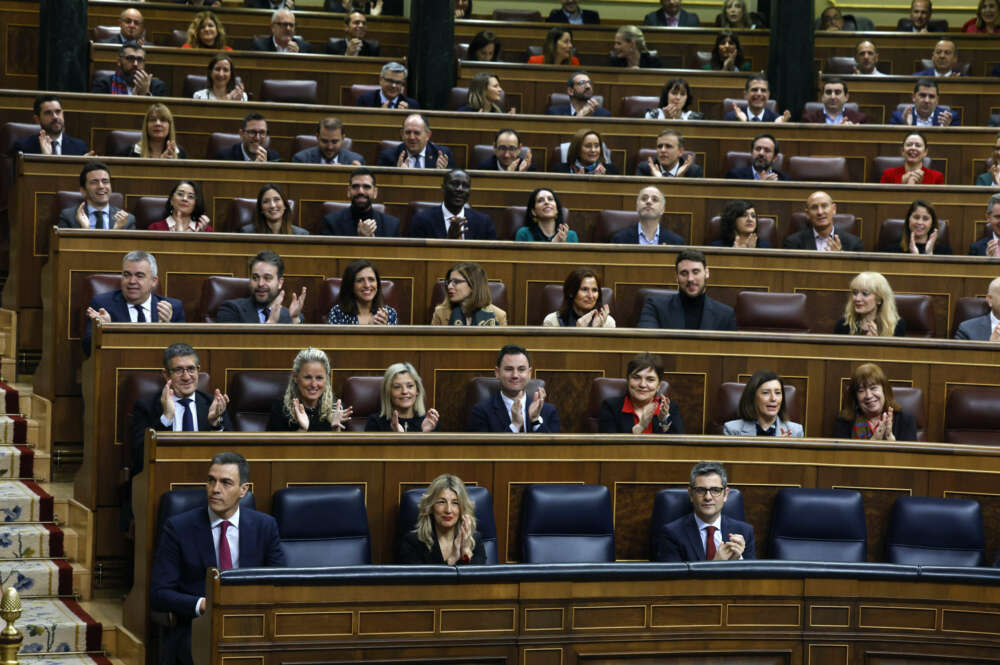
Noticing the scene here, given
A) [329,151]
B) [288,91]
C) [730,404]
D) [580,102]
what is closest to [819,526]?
[730,404]

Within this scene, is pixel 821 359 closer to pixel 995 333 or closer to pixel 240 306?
pixel 995 333

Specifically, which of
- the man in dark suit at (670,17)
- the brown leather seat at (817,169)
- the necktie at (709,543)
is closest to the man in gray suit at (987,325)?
the brown leather seat at (817,169)

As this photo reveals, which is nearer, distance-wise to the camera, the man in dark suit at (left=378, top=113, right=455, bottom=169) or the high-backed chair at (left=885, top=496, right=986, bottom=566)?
the high-backed chair at (left=885, top=496, right=986, bottom=566)

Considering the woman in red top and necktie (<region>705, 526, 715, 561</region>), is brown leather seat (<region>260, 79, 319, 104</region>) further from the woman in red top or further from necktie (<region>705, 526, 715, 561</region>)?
necktie (<region>705, 526, 715, 561</region>)

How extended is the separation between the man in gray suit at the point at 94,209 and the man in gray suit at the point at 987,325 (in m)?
2.58

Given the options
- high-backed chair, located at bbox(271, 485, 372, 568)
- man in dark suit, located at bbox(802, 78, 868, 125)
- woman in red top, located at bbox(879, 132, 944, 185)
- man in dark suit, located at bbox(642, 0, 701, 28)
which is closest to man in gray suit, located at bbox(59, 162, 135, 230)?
high-backed chair, located at bbox(271, 485, 372, 568)

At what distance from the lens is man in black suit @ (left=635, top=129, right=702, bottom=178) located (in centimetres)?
569

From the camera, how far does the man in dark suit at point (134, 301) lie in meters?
4.17

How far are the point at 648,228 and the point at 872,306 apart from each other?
0.88 meters

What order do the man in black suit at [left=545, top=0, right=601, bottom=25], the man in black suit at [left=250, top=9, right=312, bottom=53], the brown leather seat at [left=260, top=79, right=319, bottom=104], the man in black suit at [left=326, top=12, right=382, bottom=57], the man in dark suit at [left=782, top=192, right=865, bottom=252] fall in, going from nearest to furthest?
the man in dark suit at [left=782, top=192, right=865, bottom=252] → the brown leather seat at [left=260, top=79, right=319, bottom=104] → the man in black suit at [left=250, top=9, right=312, bottom=53] → the man in black suit at [left=326, top=12, right=382, bottom=57] → the man in black suit at [left=545, top=0, right=601, bottom=25]

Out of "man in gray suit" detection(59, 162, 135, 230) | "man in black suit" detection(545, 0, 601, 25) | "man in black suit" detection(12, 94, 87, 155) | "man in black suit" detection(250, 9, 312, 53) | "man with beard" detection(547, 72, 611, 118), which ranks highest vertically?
"man in black suit" detection(545, 0, 601, 25)

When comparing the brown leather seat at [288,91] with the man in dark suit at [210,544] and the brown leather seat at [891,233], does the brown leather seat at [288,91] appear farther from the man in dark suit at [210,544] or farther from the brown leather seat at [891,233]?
the man in dark suit at [210,544]

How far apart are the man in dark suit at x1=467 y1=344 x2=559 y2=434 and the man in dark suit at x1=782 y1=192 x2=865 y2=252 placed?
159 cm

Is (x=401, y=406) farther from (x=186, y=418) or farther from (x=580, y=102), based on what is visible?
(x=580, y=102)
